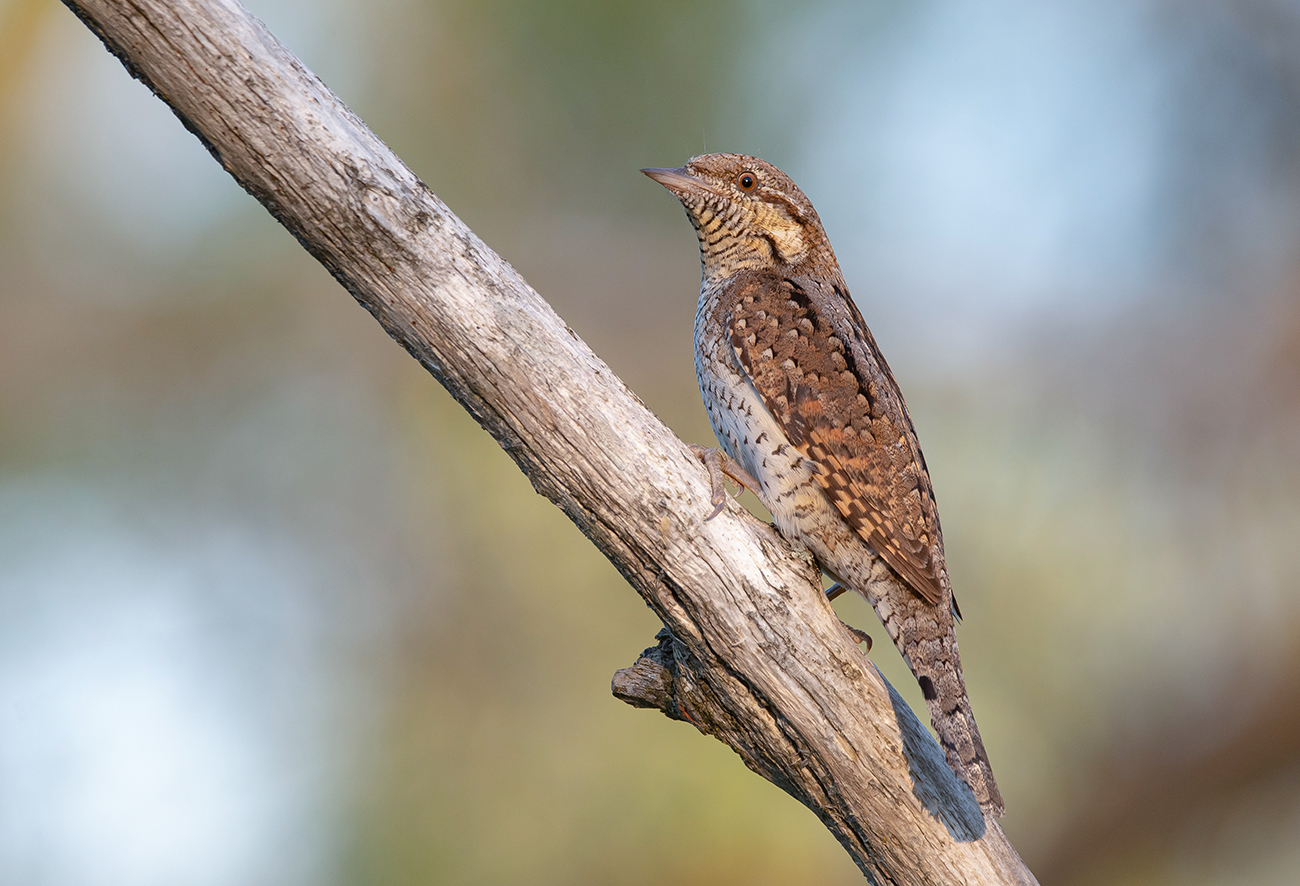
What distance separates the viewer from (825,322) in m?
2.45

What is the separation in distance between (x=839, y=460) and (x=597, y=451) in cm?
71

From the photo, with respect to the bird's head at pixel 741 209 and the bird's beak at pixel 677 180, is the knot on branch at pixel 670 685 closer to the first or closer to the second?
the bird's head at pixel 741 209

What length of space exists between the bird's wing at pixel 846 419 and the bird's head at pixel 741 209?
1.00 ft

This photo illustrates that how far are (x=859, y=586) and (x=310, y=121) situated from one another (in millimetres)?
1717

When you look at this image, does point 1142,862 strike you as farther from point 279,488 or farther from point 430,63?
point 430,63

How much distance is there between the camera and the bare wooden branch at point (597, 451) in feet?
5.66

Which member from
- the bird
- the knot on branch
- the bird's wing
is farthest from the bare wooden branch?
the bird's wing

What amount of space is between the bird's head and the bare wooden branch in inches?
39.3

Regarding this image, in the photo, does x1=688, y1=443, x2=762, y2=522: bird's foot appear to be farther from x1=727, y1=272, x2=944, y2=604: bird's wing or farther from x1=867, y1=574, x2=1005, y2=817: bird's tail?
x1=867, y1=574, x2=1005, y2=817: bird's tail

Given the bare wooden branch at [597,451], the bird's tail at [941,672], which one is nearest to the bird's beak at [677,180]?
the bare wooden branch at [597,451]

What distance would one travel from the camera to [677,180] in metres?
2.73

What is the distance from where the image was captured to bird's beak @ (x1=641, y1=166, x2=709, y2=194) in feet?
8.97

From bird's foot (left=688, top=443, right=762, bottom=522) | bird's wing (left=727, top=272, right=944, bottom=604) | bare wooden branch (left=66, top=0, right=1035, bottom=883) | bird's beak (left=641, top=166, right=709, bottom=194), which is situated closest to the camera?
bare wooden branch (left=66, top=0, right=1035, bottom=883)

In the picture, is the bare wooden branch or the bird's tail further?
the bird's tail
